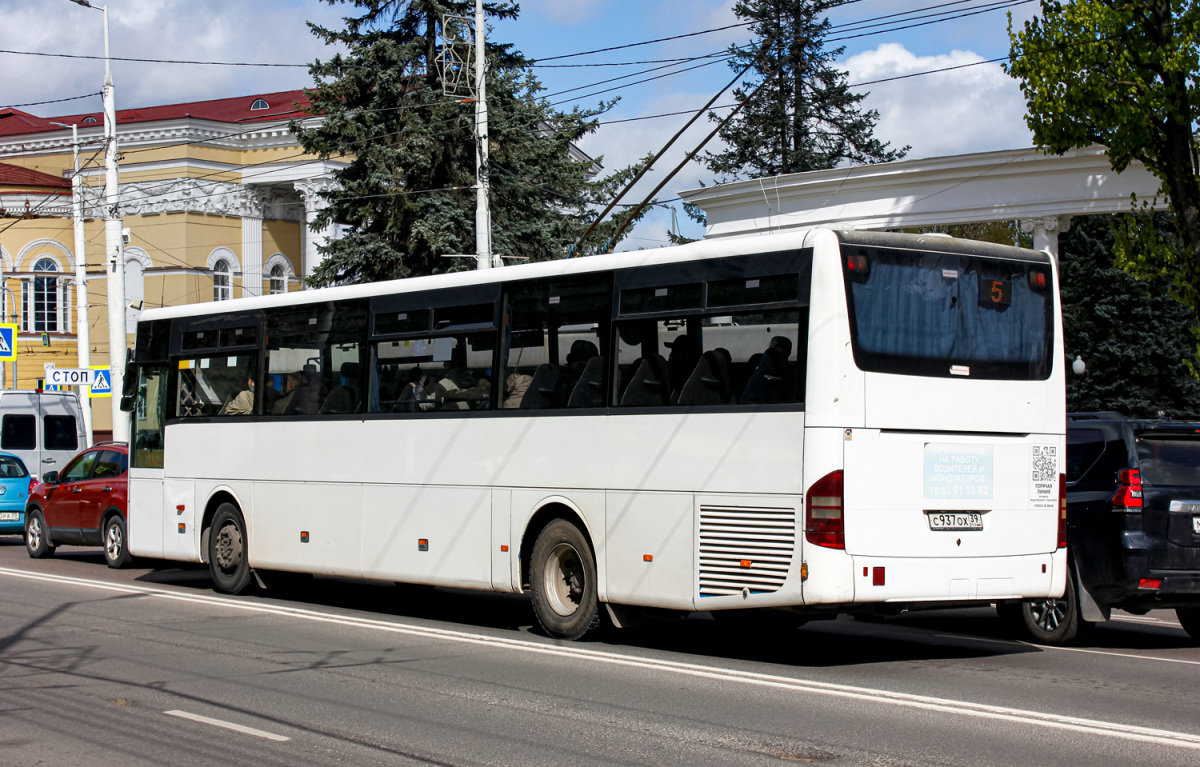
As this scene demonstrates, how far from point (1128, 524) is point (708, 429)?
360cm

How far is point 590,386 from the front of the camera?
11.4m

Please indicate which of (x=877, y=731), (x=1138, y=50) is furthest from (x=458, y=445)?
(x=1138, y=50)

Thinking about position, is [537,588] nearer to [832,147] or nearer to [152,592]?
[152,592]

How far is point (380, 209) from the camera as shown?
32688 mm

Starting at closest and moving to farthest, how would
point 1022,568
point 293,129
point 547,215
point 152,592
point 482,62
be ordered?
1. point 1022,568
2. point 152,592
3. point 482,62
4. point 293,129
5. point 547,215

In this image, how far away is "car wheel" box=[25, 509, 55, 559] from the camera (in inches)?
851

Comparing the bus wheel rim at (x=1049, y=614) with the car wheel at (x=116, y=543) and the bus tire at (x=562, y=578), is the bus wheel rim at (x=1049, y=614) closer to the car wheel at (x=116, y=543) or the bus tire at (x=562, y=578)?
the bus tire at (x=562, y=578)

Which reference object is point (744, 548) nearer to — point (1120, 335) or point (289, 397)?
point (289, 397)

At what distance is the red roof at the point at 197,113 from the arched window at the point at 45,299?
6319 mm

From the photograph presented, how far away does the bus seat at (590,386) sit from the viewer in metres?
11.4

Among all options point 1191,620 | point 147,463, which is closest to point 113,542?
point 147,463

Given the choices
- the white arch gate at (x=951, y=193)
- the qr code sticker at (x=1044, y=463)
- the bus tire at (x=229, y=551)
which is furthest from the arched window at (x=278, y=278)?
the qr code sticker at (x=1044, y=463)

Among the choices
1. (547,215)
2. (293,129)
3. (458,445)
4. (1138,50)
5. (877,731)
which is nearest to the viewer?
(877,731)

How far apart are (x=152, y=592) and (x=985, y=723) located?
10911 millimetres
